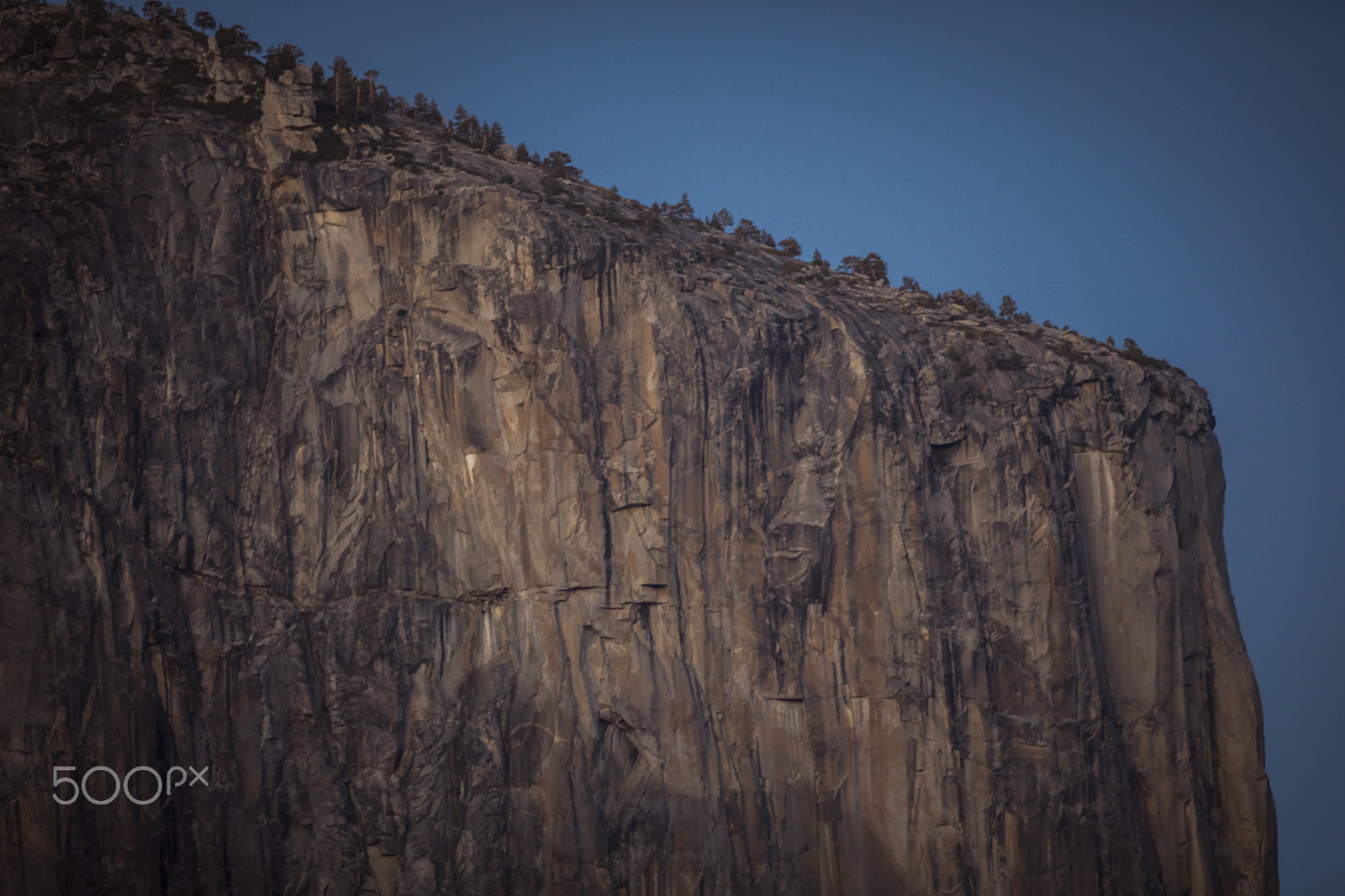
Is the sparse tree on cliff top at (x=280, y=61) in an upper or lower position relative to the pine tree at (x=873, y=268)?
upper

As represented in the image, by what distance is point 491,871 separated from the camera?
192 ft

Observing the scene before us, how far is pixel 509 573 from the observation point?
61.3 metres

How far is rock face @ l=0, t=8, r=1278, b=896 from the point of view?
57812 mm

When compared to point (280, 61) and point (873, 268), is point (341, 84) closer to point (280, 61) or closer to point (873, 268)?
point (280, 61)

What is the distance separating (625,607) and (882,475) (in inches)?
552

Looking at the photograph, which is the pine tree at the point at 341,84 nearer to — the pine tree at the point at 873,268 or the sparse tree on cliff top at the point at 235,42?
the sparse tree on cliff top at the point at 235,42

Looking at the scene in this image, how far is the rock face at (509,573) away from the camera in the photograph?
190 feet

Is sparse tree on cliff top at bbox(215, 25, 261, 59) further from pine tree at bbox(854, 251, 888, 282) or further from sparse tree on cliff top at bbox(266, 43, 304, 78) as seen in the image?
pine tree at bbox(854, 251, 888, 282)
